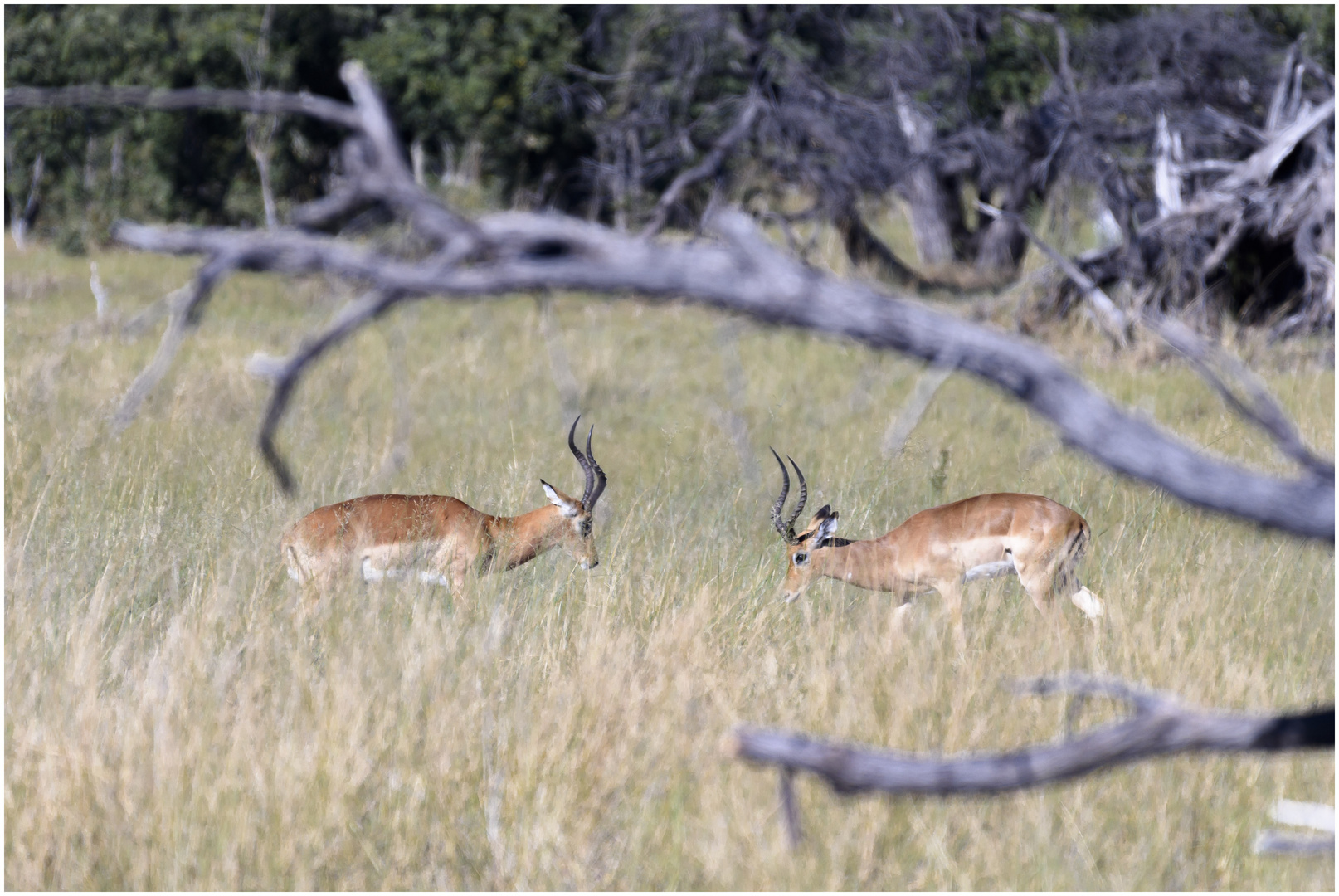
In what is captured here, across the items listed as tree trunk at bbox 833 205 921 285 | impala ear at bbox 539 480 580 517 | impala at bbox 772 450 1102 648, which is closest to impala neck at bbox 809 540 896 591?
impala at bbox 772 450 1102 648

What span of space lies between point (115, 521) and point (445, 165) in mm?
26338

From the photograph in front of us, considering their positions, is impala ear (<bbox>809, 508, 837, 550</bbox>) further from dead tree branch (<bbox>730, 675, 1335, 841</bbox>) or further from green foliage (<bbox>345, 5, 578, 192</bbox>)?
green foliage (<bbox>345, 5, 578, 192</bbox>)

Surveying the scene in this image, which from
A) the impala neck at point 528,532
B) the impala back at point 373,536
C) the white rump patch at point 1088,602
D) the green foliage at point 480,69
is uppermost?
the white rump patch at point 1088,602

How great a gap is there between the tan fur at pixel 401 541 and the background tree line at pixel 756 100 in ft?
24.4

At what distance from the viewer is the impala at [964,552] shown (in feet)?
16.4

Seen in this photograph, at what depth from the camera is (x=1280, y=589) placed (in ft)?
16.2

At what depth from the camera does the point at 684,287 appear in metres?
1.94

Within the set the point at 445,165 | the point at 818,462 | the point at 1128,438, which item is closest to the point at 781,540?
the point at 818,462

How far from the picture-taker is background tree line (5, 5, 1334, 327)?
15180mm

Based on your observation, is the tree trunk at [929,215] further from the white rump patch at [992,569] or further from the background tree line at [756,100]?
the white rump patch at [992,569]

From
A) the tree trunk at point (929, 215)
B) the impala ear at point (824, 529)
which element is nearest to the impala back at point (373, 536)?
the impala ear at point (824, 529)

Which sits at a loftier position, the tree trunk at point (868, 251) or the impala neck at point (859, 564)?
the impala neck at point (859, 564)

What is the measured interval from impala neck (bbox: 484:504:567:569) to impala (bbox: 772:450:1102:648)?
1104 millimetres

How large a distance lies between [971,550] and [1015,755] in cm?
321
